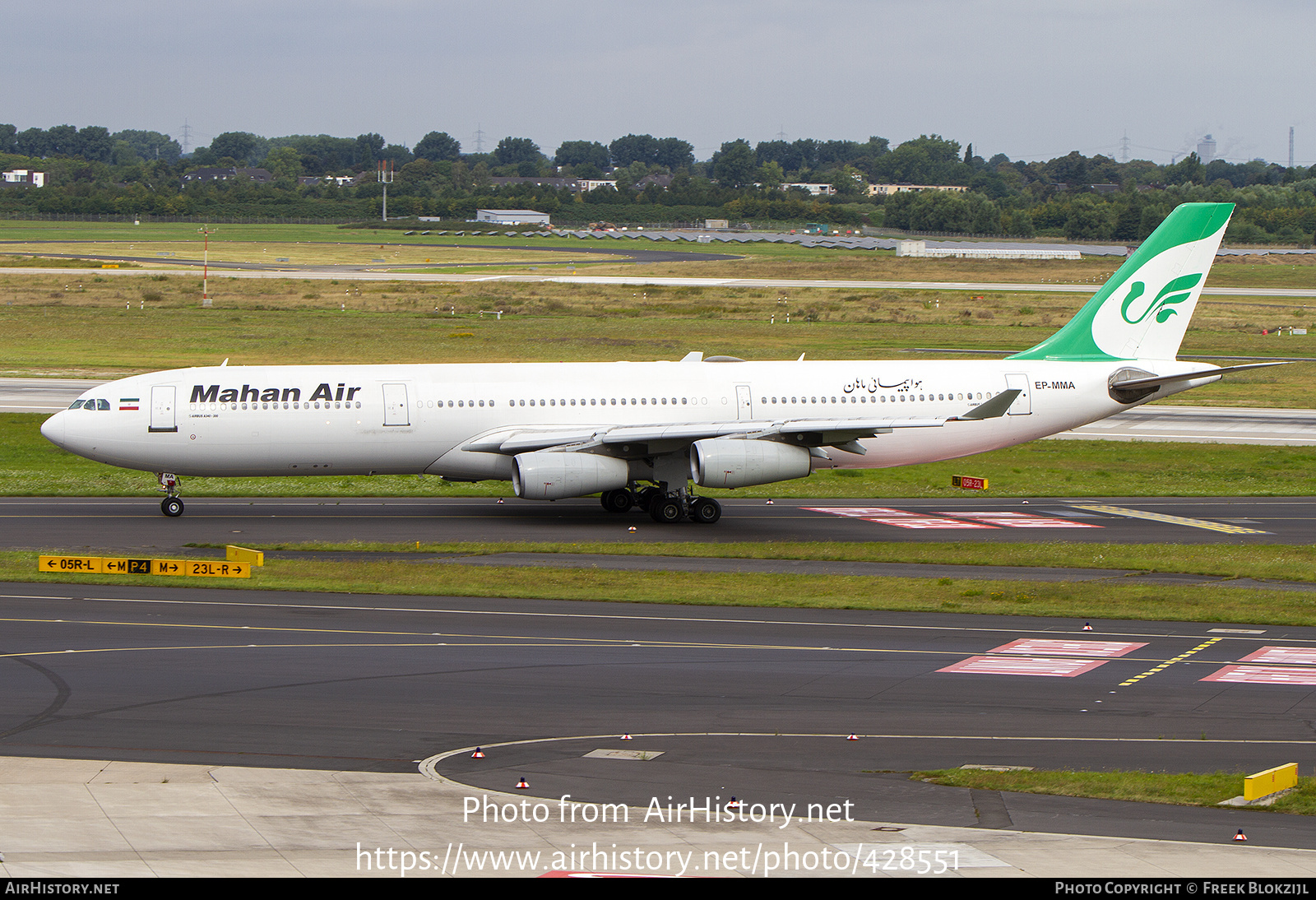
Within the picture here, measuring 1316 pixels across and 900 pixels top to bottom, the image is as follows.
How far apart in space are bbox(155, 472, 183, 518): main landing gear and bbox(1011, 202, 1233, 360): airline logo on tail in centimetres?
2676

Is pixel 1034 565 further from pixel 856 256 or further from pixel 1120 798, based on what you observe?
pixel 856 256

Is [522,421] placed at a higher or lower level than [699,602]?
higher

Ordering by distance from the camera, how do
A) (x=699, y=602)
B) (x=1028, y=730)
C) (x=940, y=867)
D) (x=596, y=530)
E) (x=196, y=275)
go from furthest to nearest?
(x=196, y=275) → (x=596, y=530) → (x=699, y=602) → (x=1028, y=730) → (x=940, y=867)

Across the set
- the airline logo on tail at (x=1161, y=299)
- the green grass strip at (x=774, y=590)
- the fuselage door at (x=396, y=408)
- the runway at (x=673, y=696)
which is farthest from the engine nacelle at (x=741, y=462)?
the airline logo on tail at (x=1161, y=299)

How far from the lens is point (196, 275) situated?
13075 cm

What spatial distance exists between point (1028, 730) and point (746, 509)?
949 inches

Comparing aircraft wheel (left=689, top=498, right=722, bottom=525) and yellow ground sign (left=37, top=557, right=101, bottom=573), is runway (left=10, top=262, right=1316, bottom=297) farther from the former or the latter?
yellow ground sign (left=37, top=557, right=101, bottom=573)

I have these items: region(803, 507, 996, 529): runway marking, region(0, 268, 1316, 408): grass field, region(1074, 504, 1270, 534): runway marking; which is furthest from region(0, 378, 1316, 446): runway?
region(803, 507, 996, 529): runway marking

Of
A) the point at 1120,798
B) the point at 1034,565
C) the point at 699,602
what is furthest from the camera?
the point at 1034,565

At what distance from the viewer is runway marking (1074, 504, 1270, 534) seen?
3938cm

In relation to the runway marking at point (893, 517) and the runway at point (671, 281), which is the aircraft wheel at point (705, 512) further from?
the runway at point (671, 281)

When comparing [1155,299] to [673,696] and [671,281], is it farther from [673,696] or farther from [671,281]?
[671,281]

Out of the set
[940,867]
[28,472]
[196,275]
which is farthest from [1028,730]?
[196,275]

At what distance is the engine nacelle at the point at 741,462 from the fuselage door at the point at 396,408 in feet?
27.6
